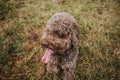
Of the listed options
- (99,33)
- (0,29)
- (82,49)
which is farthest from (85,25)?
(0,29)

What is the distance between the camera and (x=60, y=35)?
8.30 ft

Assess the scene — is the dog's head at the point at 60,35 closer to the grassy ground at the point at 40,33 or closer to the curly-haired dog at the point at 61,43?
the curly-haired dog at the point at 61,43

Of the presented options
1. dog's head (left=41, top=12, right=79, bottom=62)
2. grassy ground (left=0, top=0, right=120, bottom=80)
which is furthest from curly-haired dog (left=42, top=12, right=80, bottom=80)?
grassy ground (left=0, top=0, right=120, bottom=80)

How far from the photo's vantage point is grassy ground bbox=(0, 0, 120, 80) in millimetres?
3268

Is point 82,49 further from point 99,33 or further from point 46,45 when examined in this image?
point 46,45

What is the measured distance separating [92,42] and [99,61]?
44 cm

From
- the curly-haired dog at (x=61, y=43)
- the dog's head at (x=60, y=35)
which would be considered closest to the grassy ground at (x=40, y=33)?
the curly-haired dog at (x=61, y=43)

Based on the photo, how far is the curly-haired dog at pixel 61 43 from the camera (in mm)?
2498

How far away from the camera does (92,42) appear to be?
12.1 feet

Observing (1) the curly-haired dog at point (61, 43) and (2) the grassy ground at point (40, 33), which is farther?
(2) the grassy ground at point (40, 33)

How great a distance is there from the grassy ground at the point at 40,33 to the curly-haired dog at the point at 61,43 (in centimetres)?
37

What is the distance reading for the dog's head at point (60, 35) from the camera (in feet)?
8.14

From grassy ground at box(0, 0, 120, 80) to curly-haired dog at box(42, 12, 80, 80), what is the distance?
1.21 feet

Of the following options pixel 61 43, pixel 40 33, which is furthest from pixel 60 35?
pixel 40 33
